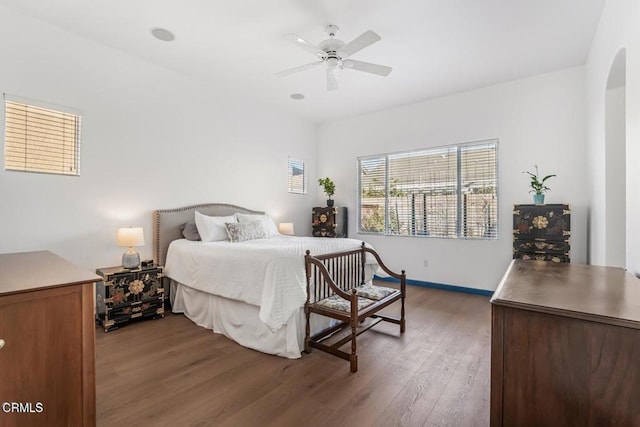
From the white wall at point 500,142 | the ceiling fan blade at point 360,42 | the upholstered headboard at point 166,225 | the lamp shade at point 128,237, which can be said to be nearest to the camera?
the ceiling fan blade at point 360,42

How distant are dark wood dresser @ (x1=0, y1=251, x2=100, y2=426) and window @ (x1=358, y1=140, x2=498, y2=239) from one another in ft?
15.4

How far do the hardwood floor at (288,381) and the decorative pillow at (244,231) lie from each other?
1.18 metres

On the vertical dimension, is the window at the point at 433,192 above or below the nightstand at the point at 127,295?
above

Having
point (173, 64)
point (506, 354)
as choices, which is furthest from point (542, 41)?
point (173, 64)

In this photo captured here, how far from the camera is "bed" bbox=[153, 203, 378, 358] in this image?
2.55 metres

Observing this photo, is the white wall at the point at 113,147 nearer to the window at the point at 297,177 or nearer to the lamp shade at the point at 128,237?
the lamp shade at the point at 128,237

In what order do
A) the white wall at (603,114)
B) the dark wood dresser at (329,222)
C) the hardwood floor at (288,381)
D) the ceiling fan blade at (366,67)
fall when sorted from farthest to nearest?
the dark wood dresser at (329,222)
the ceiling fan blade at (366,67)
the hardwood floor at (288,381)
the white wall at (603,114)

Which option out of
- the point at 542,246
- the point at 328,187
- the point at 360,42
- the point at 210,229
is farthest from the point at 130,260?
the point at 542,246

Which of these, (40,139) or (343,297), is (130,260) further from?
(343,297)

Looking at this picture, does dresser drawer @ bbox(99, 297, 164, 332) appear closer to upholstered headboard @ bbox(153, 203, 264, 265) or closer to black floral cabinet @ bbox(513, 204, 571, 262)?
upholstered headboard @ bbox(153, 203, 264, 265)
